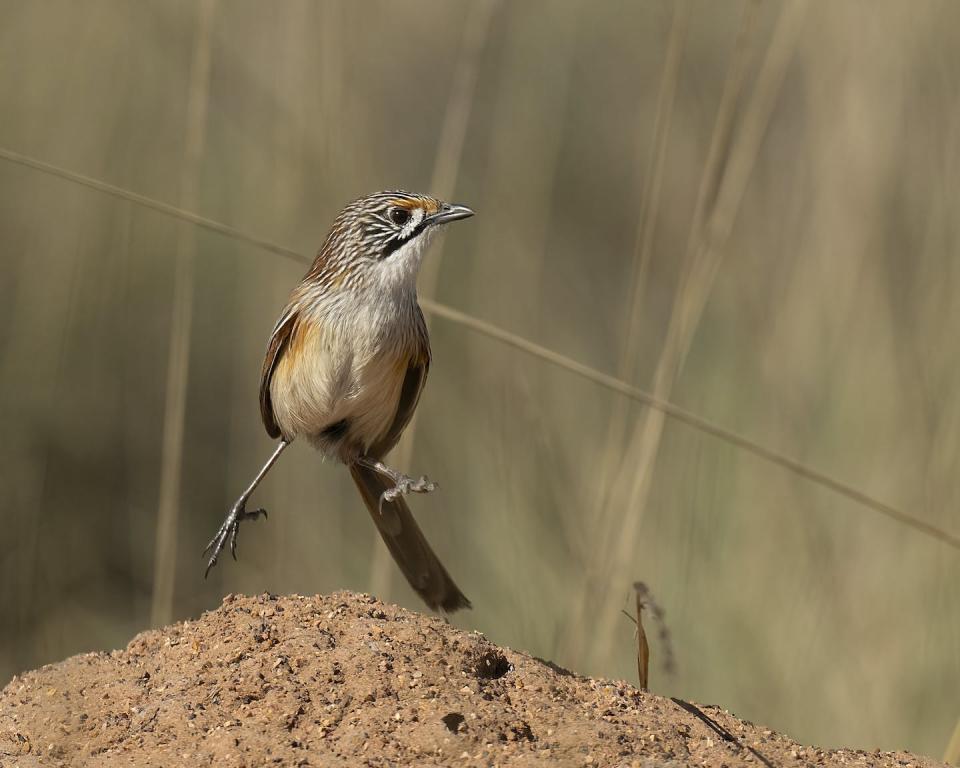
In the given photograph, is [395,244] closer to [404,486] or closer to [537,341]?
[404,486]

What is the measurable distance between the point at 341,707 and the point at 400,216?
8.30 feet

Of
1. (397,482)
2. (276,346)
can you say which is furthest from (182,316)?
(397,482)

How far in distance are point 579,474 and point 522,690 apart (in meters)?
3.17

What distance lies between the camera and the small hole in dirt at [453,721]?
9.58 feet

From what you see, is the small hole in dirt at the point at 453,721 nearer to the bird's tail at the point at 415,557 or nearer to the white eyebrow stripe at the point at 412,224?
the bird's tail at the point at 415,557

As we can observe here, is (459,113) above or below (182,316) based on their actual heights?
above

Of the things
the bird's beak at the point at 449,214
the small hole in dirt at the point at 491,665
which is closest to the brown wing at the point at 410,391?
the bird's beak at the point at 449,214

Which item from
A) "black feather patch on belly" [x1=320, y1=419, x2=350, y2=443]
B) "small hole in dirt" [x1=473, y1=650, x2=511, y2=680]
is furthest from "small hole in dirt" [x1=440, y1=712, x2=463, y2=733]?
"black feather patch on belly" [x1=320, y1=419, x2=350, y2=443]

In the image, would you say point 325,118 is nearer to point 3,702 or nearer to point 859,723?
point 3,702

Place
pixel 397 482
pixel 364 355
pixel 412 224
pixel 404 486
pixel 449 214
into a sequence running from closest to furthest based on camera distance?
pixel 404 486 → pixel 397 482 → pixel 364 355 → pixel 449 214 → pixel 412 224

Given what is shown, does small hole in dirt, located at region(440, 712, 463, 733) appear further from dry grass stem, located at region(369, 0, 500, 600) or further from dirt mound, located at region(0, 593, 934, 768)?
dry grass stem, located at region(369, 0, 500, 600)

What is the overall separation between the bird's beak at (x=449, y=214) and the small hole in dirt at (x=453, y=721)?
233cm

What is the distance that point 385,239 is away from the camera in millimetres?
5148

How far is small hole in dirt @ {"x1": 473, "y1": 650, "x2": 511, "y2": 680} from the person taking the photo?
3.26 metres
